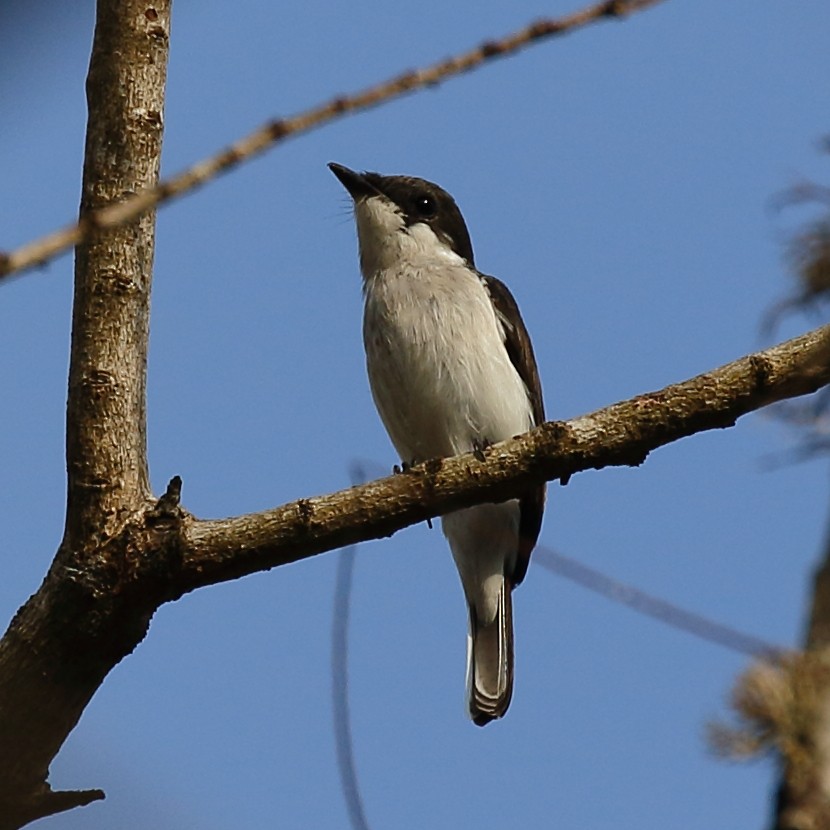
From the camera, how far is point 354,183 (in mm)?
7715

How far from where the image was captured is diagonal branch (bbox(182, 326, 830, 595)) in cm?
383

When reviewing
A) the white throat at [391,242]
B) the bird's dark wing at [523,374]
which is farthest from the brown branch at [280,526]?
the white throat at [391,242]

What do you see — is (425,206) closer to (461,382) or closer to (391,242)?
(391,242)

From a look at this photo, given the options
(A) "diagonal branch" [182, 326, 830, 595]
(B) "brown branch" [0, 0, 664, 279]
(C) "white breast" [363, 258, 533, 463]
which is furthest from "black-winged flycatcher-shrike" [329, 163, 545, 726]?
(B) "brown branch" [0, 0, 664, 279]

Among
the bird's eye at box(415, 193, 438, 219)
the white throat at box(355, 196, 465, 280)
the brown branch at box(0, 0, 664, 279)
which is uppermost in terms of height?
the bird's eye at box(415, 193, 438, 219)

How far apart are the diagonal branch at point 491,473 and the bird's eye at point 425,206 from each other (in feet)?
12.8

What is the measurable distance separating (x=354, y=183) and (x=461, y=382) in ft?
5.41

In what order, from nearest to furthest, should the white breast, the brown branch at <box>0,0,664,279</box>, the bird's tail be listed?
the brown branch at <box>0,0,664,279</box>
the white breast
the bird's tail

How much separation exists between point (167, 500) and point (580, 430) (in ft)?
3.84

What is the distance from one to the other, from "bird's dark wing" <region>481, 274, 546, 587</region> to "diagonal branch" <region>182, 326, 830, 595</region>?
308 centimetres

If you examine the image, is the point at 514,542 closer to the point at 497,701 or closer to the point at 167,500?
the point at 497,701

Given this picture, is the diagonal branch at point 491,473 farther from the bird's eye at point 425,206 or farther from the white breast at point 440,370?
the bird's eye at point 425,206

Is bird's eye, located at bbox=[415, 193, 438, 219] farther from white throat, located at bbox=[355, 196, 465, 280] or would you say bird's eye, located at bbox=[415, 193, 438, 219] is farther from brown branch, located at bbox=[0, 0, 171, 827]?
brown branch, located at bbox=[0, 0, 171, 827]

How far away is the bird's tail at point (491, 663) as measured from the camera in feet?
22.5
